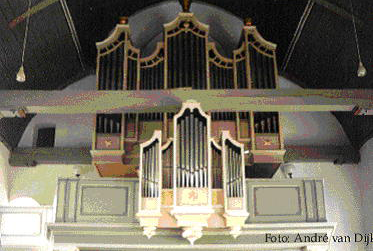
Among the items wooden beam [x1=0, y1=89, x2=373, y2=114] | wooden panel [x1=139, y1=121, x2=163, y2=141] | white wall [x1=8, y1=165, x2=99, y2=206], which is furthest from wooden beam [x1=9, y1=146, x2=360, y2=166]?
wooden beam [x1=0, y1=89, x2=373, y2=114]

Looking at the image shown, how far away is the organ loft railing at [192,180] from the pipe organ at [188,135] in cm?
2

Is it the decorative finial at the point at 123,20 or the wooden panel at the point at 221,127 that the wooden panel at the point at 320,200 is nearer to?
the wooden panel at the point at 221,127

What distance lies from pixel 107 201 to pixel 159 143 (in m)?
1.62

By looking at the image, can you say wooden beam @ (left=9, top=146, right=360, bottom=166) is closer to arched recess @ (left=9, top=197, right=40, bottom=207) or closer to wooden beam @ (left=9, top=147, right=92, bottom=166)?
wooden beam @ (left=9, top=147, right=92, bottom=166)

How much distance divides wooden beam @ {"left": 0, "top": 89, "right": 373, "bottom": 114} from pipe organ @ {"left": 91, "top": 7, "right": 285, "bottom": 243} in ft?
1.42

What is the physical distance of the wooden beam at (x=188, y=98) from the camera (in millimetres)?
11188

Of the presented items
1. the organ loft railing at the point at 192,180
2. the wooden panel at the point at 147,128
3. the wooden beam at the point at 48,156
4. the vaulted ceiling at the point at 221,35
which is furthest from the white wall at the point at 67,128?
the organ loft railing at the point at 192,180

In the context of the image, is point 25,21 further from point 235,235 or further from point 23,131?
point 235,235

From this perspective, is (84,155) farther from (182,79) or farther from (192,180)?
(192,180)

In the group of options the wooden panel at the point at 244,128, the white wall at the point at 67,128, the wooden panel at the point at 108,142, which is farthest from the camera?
the white wall at the point at 67,128

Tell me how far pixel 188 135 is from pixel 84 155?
4255mm

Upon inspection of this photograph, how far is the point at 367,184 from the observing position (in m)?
14.4

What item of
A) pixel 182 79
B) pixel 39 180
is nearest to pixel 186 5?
pixel 182 79

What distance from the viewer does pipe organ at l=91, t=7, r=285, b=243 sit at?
11070 mm
